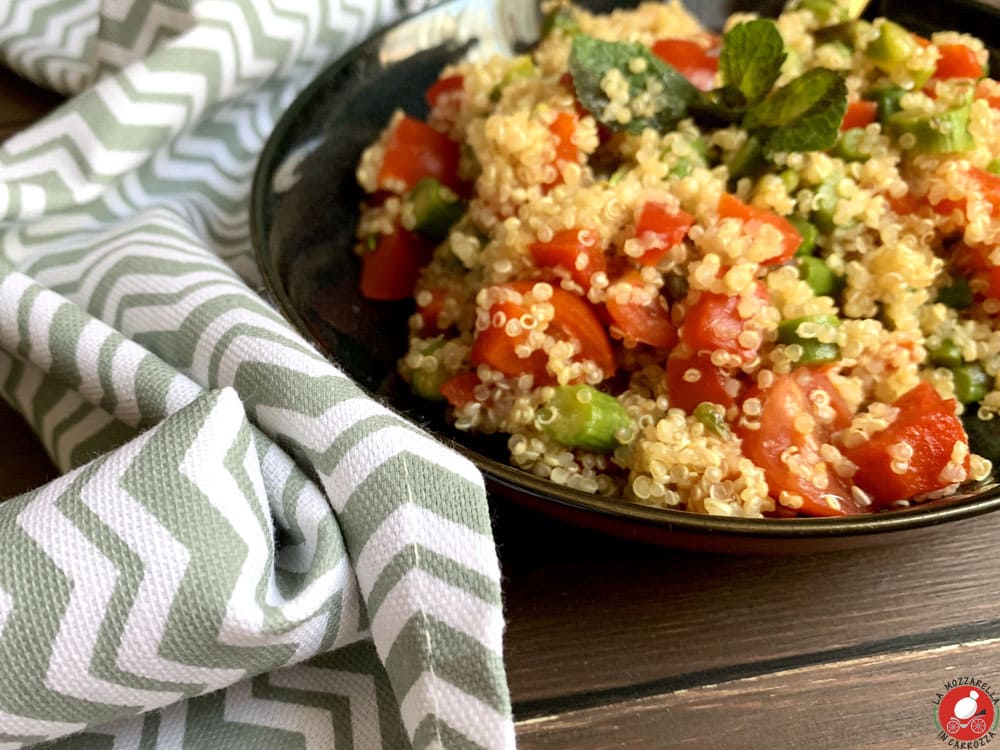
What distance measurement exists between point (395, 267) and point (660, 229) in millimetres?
381

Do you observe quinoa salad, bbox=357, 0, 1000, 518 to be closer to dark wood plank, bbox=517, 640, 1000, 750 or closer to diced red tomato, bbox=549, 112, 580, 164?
diced red tomato, bbox=549, 112, 580, 164

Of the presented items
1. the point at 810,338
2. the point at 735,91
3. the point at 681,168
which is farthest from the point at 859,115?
the point at 810,338

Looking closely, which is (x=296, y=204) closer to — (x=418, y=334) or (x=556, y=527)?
(x=418, y=334)

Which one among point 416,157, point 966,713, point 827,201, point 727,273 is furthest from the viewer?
point 416,157

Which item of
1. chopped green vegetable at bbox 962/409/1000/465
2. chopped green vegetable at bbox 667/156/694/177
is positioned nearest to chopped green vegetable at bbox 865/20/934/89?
chopped green vegetable at bbox 667/156/694/177

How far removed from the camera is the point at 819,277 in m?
1.04

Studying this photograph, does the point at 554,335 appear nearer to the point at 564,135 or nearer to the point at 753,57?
the point at 564,135

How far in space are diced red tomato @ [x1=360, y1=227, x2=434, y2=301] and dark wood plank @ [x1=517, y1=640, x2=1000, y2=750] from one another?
0.59m

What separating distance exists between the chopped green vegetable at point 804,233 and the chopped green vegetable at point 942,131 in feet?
0.55

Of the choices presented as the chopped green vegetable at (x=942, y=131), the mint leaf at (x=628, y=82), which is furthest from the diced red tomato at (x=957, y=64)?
the mint leaf at (x=628, y=82)

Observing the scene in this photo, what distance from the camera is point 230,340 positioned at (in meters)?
0.92

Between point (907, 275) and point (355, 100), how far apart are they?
790 millimetres

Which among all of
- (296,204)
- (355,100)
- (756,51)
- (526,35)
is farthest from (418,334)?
(526,35)

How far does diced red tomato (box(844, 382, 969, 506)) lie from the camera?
35.3 inches
